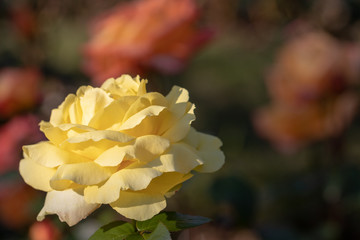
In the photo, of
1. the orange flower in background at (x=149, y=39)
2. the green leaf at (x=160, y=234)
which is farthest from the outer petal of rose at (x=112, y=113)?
the orange flower in background at (x=149, y=39)

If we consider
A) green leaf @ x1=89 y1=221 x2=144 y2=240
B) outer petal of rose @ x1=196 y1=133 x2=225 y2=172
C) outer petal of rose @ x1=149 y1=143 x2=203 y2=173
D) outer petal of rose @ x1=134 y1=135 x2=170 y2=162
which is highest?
outer petal of rose @ x1=134 y1=135 x2=170 y2=162

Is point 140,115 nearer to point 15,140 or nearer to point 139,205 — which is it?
point 139,205

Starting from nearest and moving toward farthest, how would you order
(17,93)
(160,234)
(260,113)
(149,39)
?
(160,234) < (149,39) < (17,93) < (260,113)

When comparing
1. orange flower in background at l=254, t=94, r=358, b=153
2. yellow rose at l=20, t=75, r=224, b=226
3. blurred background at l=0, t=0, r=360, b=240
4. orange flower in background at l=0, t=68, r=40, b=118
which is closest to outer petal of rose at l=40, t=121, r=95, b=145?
yellow rose at l=20, t=75, r=224, b=226

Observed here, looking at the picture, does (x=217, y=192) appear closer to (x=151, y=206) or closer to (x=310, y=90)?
(x=310, y=90)

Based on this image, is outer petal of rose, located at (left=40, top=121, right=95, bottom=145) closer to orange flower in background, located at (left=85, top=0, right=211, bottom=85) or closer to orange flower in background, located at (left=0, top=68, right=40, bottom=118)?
orange flower in background, located at (left=85, top=0, right=211, bottom=85)

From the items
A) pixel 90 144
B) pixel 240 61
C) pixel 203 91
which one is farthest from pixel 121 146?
pixel 240 61

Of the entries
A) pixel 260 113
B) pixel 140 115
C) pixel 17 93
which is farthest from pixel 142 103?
pixel 260 113
